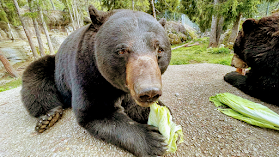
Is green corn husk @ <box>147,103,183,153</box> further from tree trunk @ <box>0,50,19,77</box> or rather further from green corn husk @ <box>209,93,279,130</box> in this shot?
tree trunk @ <box>0,50,19,77</box>

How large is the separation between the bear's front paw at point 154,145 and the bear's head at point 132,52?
1.93 feet

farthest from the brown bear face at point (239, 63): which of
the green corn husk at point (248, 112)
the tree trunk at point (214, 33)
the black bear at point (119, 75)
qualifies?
the tree trunk at point (214, 33)

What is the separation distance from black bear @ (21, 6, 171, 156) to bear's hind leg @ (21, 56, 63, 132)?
0.04 metres

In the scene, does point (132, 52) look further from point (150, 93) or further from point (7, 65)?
point (7, 65)

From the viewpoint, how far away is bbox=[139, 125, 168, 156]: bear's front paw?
5.17 feet

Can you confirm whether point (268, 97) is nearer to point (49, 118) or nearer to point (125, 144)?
point (125, 144)

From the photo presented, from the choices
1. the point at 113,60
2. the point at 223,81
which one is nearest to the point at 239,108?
the point at 223,81

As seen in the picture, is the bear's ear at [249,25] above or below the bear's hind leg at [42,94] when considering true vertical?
above

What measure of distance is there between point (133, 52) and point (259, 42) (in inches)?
124

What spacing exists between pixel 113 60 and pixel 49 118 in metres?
1.72

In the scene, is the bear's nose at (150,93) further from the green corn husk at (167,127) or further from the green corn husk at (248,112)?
the green corn husk at (248,112)

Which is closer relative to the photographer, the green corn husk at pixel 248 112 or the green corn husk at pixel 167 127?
the green corn husk at pixel 167 127

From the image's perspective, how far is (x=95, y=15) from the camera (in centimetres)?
180

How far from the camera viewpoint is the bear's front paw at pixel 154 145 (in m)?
1.58
